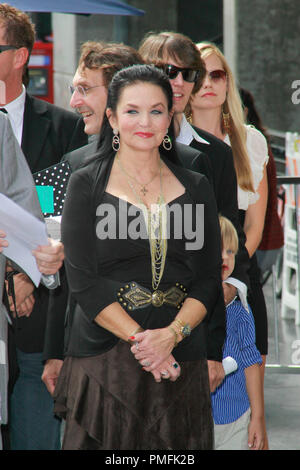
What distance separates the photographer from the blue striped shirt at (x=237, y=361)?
14.6 ft

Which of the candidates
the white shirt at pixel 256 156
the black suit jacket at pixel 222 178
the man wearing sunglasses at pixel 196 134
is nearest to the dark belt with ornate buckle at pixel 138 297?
the black suit jacket at pixel 222 178

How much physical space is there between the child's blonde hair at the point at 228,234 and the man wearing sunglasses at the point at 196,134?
0.04m

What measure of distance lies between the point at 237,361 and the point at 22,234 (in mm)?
1489

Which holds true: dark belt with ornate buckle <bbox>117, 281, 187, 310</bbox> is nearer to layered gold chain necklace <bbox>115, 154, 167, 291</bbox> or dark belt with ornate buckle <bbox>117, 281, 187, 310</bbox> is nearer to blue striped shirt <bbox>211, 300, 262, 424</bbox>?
layered gold chain necklace <bbox>115, 154, 167, 291</bbox>

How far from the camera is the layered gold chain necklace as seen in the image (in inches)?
141

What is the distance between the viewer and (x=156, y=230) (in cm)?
363

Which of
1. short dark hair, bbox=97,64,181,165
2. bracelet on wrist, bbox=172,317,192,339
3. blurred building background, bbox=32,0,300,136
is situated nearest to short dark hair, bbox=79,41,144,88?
short dark hair, bbox=97,64,181,165

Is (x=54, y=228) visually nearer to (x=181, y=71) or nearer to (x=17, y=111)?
(x=17, y=111)

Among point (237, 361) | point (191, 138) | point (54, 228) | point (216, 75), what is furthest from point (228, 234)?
point (216, 75)

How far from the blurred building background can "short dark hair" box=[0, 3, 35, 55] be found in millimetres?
9122

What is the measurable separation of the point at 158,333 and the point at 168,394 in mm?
254

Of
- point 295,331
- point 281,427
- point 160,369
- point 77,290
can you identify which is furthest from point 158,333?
point 295,331

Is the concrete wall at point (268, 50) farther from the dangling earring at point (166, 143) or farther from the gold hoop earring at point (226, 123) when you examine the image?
the dangling earring at point (166, 143)

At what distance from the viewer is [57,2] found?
844 cm
